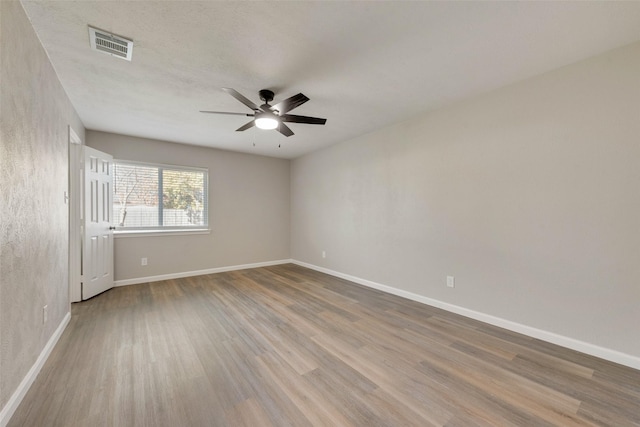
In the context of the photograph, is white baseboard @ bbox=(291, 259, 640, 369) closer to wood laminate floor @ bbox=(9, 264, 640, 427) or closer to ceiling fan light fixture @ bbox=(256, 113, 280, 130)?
wood laminate floor @ bbox=(9, 264, 640, 427)

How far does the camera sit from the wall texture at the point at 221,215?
4.43 metres

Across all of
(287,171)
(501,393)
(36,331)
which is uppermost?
(287,171)

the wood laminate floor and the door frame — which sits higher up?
the door frame

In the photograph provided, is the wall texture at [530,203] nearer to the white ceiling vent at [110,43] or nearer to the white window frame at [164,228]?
the white ceiling vent at [110,43]

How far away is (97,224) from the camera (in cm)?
374

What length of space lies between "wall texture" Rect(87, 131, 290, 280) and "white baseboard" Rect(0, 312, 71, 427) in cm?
214

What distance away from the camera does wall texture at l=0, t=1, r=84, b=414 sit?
1516 mm

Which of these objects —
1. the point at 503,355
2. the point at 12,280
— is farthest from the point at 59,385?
the point at 503,355

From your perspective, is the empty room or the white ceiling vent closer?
the empty room

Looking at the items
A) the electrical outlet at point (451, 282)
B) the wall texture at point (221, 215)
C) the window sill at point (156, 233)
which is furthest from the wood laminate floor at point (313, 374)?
the wall texture at point (221, 215)

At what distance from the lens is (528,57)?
2246 mm

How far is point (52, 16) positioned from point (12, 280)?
5.85 feet

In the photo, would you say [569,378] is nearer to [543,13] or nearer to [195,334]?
[543,13]

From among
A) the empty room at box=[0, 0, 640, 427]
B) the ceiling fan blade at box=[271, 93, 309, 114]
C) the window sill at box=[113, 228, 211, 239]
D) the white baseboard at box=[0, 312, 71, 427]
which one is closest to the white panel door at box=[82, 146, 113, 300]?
the empty room at box=[0, 0, 640, 427]
